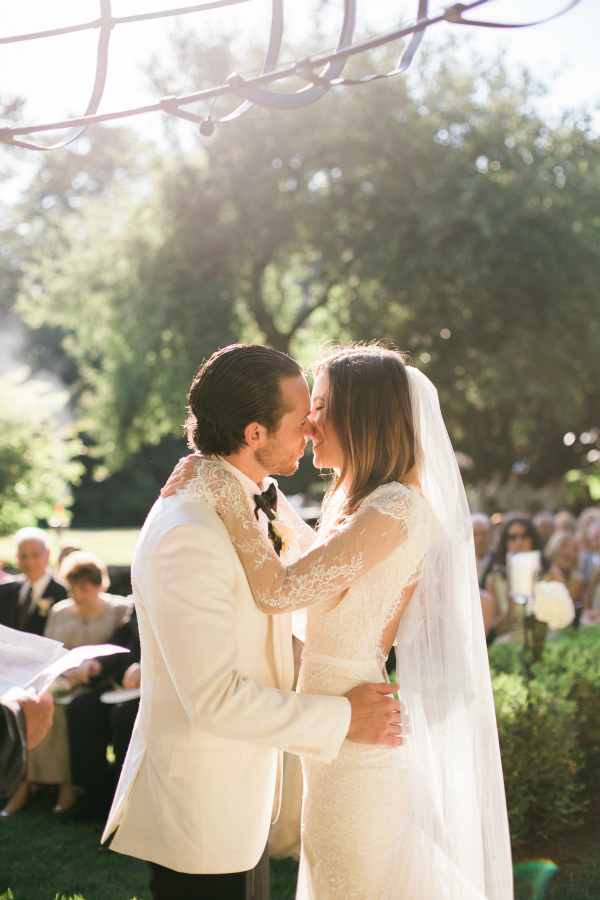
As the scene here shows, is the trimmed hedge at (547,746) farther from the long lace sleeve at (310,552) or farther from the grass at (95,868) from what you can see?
the long lace sleeve at (310,552)

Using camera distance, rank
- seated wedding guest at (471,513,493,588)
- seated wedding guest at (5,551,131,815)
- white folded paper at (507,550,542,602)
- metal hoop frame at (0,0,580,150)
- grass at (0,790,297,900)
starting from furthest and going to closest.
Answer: seated wedding guest at (471,513,493,588) → seated wedding guest at (5,551,131,815) → white folded paper at (507,550,542,602) → grass at (0,790,297,900) → metal hoop frame at (0,0,580,150)

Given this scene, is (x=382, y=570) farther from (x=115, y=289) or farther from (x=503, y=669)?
(x=115, y=289)

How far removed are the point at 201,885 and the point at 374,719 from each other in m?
0.68

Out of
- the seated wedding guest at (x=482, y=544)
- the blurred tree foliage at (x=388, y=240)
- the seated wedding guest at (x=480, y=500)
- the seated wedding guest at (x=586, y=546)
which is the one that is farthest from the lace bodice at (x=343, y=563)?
the seated wedding guest at (x=480, y=500)

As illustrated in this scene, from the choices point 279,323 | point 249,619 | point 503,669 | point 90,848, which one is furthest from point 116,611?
point 279,323

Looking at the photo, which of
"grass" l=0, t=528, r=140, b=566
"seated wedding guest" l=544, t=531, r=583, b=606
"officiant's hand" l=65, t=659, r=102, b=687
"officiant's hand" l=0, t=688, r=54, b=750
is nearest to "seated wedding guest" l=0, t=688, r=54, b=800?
"officiant's hand" l=0, t=688, r=54, b=750

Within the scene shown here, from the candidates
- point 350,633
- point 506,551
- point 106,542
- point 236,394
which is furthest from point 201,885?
point 106,542

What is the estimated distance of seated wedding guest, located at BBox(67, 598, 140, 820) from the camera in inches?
205

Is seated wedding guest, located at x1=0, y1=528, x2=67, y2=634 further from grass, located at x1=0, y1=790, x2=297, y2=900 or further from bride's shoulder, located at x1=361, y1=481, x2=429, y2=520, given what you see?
bride's shoulder, located at x1=361, y1=481, x2=429, y2=520

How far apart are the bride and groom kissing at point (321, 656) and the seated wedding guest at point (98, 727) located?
284 cm

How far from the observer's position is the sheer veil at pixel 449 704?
2.44 metres

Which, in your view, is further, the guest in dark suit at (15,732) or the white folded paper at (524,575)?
the white folded paper at (524,575)

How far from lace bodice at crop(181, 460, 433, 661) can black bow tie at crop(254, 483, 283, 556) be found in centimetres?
5

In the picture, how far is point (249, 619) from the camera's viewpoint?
224 cm
